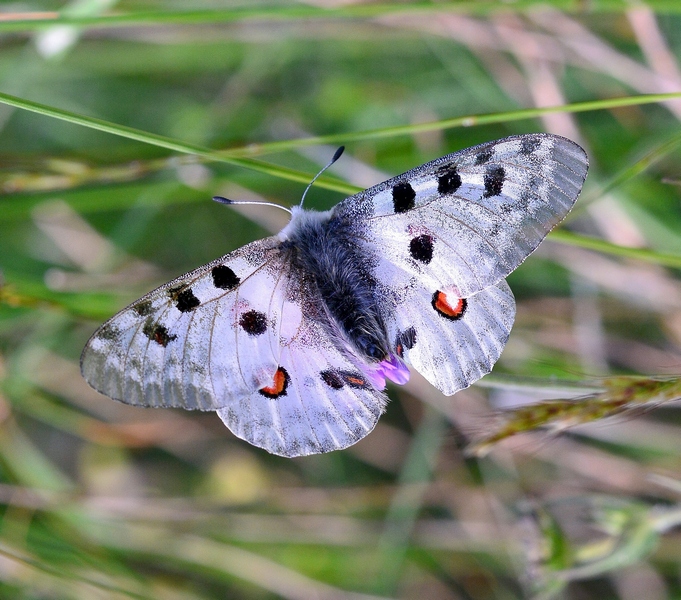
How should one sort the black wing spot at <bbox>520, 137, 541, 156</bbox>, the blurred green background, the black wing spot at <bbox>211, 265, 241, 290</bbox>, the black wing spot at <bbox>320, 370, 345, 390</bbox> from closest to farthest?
1. the black wing spot at <bbox>520, 137, 541, 156</bbox>
2. the black wing spot at <bbox>211, 265, 241, 290</bbox>
3. the black wing spot at <bbox>320, 370, 345, 390</bbox>
4. the blurred green background

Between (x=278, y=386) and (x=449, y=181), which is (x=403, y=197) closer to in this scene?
(x=449, y=181)

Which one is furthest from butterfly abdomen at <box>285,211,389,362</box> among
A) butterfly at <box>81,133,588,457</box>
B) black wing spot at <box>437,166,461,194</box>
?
black wing spot at <box>437,166,461,194</box>

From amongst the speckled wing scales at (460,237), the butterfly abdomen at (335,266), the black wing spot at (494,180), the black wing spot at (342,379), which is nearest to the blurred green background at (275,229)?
the butterfly abdomen at (335,266)

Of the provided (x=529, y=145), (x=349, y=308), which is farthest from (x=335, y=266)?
(x=529, y=145)

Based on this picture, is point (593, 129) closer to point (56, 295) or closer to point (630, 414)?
point (630, 414)

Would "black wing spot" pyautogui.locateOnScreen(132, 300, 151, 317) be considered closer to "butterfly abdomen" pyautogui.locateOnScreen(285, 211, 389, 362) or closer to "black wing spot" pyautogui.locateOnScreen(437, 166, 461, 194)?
"butterfly abdomen" pyautogui.locateOnScreen(285, 211, 389, 362)

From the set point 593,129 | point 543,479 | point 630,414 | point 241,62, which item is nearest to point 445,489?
point 543,479
